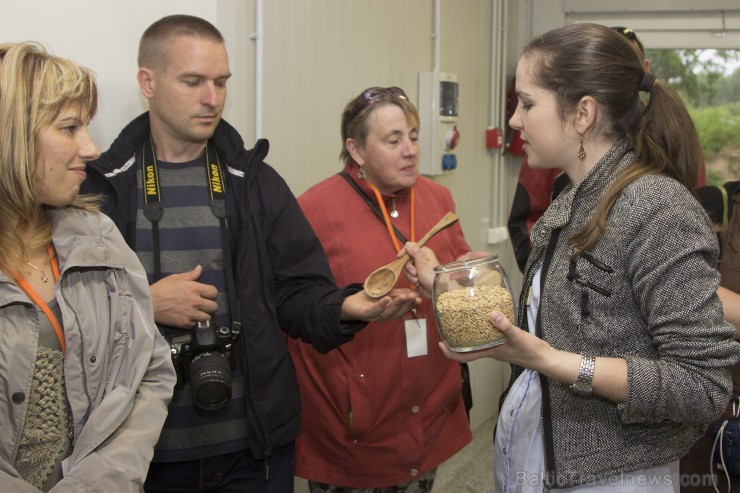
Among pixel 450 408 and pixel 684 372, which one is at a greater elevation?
pixel 684 372

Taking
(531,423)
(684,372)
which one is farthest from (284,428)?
(684,372)

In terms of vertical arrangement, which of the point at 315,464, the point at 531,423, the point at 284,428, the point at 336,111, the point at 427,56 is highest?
the point at 427,56

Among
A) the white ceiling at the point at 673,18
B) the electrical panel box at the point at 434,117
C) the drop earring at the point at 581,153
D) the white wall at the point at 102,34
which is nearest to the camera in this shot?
the drop earring at the point at 581,153

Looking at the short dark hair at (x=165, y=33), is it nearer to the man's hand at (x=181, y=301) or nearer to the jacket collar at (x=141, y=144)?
the jacket collar at (x=141, y=144)

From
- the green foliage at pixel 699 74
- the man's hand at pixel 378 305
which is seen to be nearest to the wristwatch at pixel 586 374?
the man's hand at pixel 378 305

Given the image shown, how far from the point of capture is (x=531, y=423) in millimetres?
1501

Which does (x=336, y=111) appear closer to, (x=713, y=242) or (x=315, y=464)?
(x=315, y=464)

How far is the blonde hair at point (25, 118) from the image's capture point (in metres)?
1.27

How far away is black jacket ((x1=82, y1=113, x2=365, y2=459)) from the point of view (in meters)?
1.77

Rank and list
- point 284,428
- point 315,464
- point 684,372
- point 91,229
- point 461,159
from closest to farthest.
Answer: point 684,372
point 91,229
point 284,428
point 315,464
point 461,159

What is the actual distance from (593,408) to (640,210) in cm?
38

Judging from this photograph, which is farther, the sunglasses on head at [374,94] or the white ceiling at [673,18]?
the white ceiling at [673,18]

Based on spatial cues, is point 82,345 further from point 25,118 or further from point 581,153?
point 581,153

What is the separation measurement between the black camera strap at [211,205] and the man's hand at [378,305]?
27 centimetres
